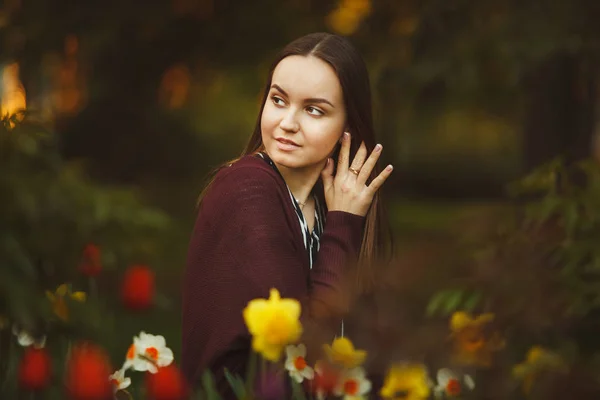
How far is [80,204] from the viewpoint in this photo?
149 inches

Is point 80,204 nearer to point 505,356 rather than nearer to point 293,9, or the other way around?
point 505,356

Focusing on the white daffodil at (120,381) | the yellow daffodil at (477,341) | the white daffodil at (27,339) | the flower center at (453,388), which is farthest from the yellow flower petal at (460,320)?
the white daffodil at (27,339)

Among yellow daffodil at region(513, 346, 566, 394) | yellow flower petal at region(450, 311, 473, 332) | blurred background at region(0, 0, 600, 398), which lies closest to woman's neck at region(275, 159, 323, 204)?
blurred background at region(0, 0, 600, 398)

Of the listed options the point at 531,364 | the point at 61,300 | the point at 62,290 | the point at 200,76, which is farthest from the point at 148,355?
the point at 200,76

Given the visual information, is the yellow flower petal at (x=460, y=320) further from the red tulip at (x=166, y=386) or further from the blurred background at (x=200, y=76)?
the red tulip at (x=166, y=386)

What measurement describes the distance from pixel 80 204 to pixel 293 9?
3651 millimetres

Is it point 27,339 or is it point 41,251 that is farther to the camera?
point 41,251

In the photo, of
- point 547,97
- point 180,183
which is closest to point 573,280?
point 547,97

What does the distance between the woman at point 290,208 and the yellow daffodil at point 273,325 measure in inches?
13.7

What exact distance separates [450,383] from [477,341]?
14 cm

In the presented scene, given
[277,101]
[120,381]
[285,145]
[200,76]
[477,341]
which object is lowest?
[200,76]

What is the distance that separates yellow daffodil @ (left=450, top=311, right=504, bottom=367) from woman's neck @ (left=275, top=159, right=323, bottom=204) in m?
0.54

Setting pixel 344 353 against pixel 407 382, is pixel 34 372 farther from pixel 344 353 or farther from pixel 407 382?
pixel 407 382

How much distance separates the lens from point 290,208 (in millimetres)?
2330
